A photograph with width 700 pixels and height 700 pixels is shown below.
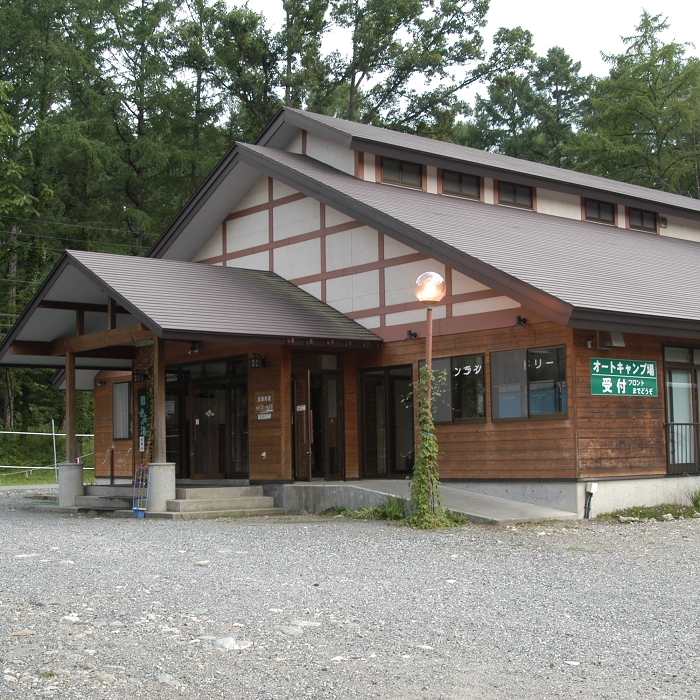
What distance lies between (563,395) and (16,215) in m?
26.0

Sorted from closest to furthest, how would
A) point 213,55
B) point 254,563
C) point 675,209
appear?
point 254,563
point 675,209
point 213,55

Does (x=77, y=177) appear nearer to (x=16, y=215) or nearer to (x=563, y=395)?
(x=16, y=215)

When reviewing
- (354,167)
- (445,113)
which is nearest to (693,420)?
(354,167)

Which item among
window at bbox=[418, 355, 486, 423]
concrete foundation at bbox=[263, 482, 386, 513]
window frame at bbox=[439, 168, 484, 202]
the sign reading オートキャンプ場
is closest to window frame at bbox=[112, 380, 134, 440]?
concrete foundation at bbox=[263, 482, 386, 513]

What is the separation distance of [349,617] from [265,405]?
9.74 m

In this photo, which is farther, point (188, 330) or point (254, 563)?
point (188, 330)

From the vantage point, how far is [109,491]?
685 inches

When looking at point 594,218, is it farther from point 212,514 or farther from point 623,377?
point 212,514

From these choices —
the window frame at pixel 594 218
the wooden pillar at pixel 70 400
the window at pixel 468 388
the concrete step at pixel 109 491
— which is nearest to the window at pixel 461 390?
the window at pixel 468 388

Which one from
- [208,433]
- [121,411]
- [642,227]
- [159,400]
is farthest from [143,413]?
[642,227]

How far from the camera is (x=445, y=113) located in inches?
1512

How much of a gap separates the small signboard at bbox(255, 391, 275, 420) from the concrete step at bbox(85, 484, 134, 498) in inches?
108

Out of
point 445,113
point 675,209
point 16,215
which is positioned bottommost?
point 675,209

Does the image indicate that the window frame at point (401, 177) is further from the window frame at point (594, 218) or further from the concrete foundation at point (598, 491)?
the concrete foundation at point (598, 491)
